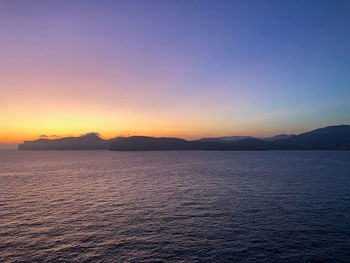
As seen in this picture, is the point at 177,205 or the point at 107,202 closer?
the point at 177,205

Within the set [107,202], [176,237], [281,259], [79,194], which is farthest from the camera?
[79,194]

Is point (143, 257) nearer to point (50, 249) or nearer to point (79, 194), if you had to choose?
point (50, 249)

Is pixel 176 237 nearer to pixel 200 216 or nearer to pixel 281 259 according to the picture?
pixel 200 216

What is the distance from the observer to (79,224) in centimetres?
3497

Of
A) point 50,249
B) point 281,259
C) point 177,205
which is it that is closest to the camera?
point 281,259

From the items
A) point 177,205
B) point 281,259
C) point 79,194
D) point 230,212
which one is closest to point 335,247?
point 281,259

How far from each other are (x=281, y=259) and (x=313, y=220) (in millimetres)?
17213

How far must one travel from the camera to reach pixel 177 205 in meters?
46.0

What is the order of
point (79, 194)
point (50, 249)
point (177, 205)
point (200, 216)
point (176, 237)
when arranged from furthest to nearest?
point (79, 194), point (177, 205), point (200, 216), point (176, 237), point (50, 249)

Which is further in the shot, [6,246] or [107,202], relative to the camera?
[107,202]

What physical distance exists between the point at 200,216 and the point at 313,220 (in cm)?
2042

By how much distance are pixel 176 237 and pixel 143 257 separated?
22.1ft

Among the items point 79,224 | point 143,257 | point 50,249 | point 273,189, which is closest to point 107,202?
point 79,224

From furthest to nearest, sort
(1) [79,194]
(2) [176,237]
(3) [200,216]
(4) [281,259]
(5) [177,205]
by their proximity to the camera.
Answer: (1) [79,194] < (5) [177,205] < (3) [200,216] < (2) [176,237] < (4) [281,259]
